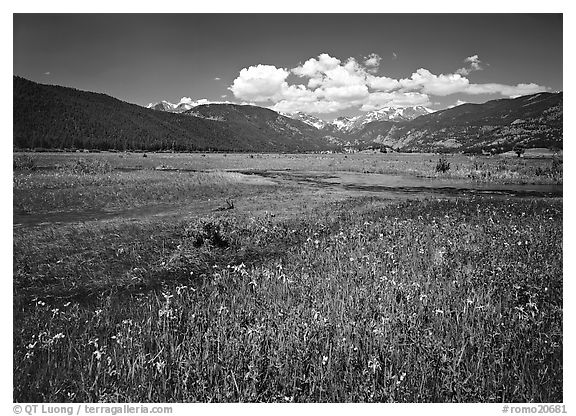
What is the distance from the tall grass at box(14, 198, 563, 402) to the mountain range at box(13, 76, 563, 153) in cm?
314

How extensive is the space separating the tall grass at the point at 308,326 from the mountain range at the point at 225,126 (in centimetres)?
314

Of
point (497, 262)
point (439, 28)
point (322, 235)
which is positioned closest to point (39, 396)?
point (322, 235)

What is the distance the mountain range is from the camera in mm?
7127

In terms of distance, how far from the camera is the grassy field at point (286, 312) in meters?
3.71

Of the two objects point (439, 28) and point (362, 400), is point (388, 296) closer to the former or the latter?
point (362, 400)

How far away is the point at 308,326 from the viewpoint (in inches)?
171

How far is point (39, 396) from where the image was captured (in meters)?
3.92

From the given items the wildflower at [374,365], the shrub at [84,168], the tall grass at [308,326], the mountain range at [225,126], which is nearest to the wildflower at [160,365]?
the tall grass at [308,326]

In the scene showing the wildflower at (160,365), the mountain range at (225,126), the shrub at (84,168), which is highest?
Result: the mountain range at (225,126)

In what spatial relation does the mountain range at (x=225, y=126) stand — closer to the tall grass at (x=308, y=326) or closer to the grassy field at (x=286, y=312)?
the grassy field at (x=286, y=312)

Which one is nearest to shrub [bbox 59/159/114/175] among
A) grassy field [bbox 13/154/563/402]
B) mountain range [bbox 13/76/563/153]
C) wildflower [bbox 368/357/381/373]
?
mountain range [bbox 13/76/563/153]

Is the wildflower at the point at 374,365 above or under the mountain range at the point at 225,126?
under

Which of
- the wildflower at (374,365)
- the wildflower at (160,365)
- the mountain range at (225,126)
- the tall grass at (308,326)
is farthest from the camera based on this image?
the mountain range at (225,126)
